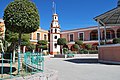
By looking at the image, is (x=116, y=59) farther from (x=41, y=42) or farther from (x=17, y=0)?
(x=41, y=42)

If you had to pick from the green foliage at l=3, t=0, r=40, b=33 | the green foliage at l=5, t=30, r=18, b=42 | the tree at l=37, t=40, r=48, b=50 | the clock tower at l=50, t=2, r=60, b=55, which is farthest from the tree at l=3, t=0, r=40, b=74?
the clock tower at l=50, t=2, r=60, b=55

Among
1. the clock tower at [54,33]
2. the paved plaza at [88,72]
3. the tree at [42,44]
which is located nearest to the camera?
the paved plaza at [88,72]

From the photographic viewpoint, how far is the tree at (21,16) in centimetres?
718

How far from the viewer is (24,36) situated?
17.0 m

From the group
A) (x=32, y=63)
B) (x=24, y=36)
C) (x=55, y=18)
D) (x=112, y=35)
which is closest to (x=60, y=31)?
(x=55, y=18)

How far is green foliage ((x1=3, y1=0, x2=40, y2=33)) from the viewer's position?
23.6 feet

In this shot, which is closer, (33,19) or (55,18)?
(33,19)

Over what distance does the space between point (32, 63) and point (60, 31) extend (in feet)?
136

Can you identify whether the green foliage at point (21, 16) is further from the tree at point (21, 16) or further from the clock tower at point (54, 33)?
the clock tower at point (54, 33)

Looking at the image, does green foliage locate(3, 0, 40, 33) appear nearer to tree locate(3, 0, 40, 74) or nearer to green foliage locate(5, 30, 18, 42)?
tree locate(3, 0, 40, 74)

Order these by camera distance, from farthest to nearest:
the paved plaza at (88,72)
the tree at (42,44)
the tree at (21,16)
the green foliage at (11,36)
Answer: the tree at (42,44) < the green foliage at (11,36) < the paved plaza at (88,72) < the tree at (21,16)

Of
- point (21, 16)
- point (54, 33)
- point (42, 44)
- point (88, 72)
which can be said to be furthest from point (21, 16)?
point (54, 33)

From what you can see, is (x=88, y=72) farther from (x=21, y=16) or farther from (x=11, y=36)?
(x=11, y=36)

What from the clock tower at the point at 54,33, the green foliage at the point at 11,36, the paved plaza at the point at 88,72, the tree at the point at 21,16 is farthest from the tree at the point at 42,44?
the tree at the point at 21,16
